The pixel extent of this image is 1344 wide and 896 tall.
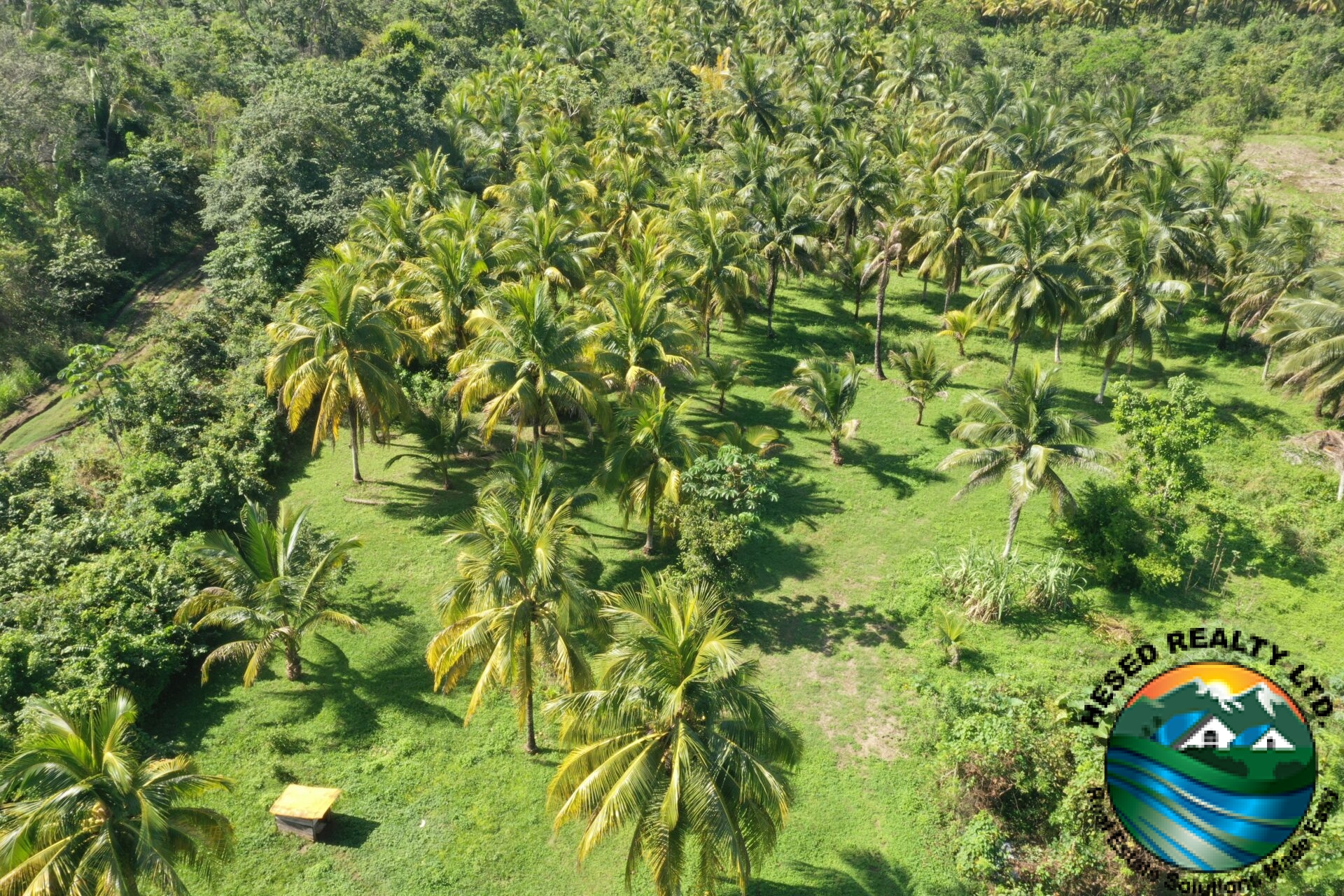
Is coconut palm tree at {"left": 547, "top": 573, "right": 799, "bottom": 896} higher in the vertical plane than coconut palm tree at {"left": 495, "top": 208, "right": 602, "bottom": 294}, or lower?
lower

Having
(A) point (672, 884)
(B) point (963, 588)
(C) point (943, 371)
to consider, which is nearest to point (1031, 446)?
(B) point (963, 588)

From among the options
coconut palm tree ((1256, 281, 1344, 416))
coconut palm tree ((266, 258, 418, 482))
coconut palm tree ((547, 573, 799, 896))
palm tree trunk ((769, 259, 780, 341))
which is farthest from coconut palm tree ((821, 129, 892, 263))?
coconut palm tree ((547, 573, 799, 896))

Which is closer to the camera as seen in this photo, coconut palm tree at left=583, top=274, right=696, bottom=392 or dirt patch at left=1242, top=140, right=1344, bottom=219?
coconut palm tree at left=583, top=274, right=696, bottom=392

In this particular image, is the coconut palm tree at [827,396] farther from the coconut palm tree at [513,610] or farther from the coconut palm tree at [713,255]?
the coconut palm tree at [513,610]

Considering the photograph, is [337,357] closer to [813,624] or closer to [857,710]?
[813,624]

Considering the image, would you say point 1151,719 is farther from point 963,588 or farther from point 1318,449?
point 1318,449

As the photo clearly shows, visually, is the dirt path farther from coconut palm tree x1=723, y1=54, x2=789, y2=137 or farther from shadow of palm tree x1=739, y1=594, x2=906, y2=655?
coconut palm tree x1=723, y1=54, x2=789, y2=137
